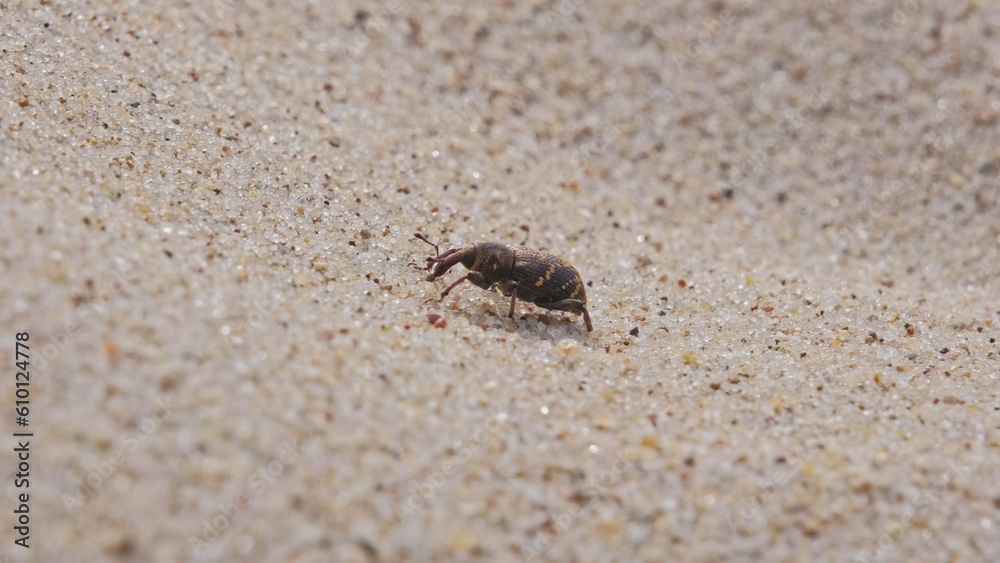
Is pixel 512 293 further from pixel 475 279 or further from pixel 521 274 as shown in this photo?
pixel 475 279

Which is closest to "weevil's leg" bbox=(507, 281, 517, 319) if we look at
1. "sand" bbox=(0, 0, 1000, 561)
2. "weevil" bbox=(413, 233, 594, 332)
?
"weevil" bbox=(413, 233, 594, 332)

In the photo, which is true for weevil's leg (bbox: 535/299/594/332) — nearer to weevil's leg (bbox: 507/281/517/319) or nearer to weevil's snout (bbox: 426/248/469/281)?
weevil's leg (bbox: 507/281/517/319)

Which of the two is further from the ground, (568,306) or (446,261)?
(446,261)

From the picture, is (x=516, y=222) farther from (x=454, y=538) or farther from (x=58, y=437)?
(x=58, y=437)

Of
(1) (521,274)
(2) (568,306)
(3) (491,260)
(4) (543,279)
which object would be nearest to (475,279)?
(3) (491,260)

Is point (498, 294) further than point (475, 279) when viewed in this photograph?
Yes

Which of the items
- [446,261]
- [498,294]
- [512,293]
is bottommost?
[498,294]

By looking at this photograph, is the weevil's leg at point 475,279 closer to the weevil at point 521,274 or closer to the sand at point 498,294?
the weevil at point 521,274
